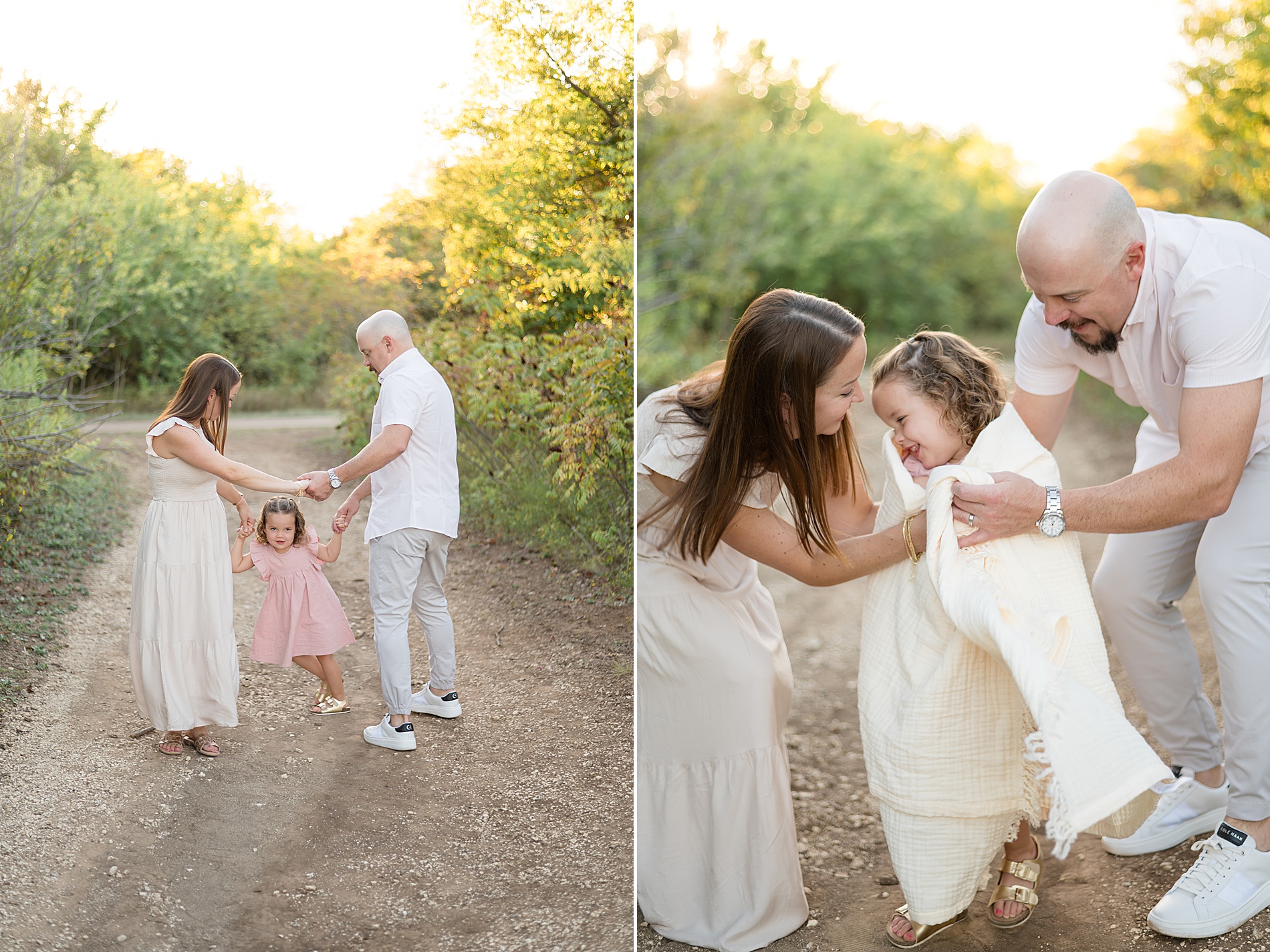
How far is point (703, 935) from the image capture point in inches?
92.9

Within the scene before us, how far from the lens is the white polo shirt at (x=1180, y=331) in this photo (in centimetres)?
210

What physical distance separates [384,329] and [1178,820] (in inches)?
97.4

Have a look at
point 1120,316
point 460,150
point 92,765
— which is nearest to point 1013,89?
point 1120,316

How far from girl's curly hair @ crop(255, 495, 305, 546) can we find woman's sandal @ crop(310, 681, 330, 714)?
0.29m

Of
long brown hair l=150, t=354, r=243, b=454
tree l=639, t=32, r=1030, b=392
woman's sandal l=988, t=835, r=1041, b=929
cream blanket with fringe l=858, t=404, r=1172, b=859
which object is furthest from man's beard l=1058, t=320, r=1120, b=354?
tree l=639, t=32, r=1030, b=392

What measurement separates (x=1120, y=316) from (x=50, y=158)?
7.40 feet

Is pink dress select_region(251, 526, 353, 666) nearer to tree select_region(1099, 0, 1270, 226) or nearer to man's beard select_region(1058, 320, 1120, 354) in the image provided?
man's beard select_region(1058, 320, 1120, 354)

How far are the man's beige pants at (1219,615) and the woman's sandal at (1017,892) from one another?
19.3 inches

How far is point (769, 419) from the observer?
218 centimetres

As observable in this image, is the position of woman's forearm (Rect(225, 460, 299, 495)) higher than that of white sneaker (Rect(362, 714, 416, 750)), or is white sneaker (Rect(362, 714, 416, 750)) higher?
woman's forearm (Rect(225, 460, 299, 495))

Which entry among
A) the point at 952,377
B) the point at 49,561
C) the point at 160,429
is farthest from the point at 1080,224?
the point at 49,561

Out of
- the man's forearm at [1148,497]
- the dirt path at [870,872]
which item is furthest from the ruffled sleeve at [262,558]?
the man's forearm at [1148,497]

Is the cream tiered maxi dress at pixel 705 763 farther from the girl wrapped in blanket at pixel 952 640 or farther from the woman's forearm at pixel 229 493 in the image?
the woman's forearm at pixel 229 493

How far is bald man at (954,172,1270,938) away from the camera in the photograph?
2121 mm
